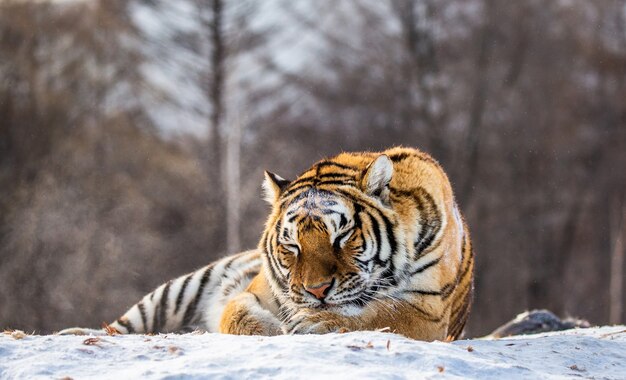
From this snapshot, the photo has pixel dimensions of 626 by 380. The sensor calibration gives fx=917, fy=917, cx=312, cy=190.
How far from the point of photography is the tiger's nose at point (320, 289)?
478 centimetres

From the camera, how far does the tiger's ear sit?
5.20 metres

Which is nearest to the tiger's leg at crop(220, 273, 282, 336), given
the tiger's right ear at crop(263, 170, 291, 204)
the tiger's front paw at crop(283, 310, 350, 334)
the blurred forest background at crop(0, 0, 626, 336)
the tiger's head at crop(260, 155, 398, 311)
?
the tiger's head at crop(260, 155, 398, 311)

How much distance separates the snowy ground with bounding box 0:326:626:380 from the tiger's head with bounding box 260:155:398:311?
399 mm

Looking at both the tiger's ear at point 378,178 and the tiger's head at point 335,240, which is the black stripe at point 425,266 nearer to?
the tiger's head at point 335,240

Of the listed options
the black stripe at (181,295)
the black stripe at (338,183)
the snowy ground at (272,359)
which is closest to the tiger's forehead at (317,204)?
the black stripe at (338,183)

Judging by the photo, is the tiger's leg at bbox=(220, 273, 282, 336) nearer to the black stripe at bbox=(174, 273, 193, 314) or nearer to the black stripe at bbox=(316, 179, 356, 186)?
the black stripe at bbox=(316, 179, 356, 186)

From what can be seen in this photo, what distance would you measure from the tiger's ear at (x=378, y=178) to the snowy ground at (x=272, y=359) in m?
0.97

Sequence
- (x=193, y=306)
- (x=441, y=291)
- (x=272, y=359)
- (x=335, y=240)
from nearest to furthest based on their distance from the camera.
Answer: (x=272, y=359) < (x=335, y=240) < (x=441, y=291) < (x=193, y=306)

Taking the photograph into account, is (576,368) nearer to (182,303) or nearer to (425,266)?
(425,266)

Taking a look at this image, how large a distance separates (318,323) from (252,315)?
635 millimetres

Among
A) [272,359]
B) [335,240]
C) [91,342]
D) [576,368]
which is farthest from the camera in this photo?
[335,240]

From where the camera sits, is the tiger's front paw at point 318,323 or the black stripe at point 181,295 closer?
the tiger's front paw at point 318,323

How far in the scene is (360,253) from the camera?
4.96 m

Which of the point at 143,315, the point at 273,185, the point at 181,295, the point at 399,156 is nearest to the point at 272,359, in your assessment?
the point at 273,185
